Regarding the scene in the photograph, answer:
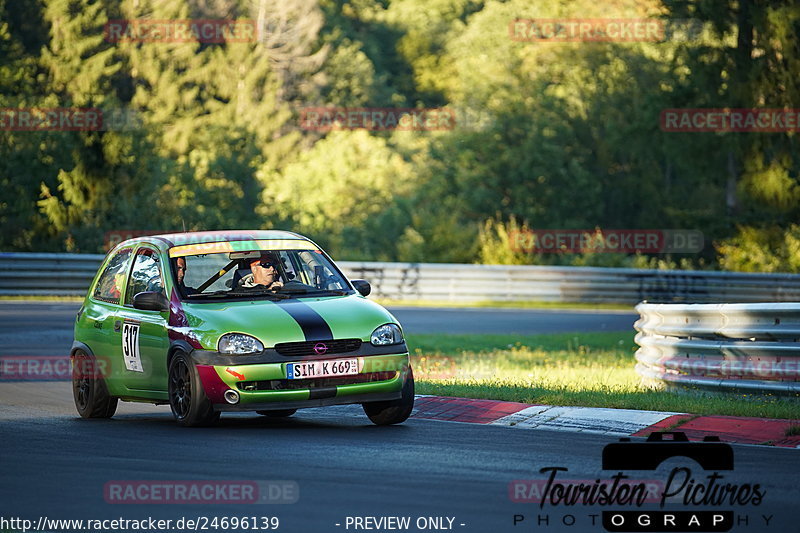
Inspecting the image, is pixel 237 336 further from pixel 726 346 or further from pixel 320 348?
pixel 726 346

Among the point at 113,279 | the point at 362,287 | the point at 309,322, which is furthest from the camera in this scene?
the point at 113,279

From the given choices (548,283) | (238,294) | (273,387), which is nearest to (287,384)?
(273,387)

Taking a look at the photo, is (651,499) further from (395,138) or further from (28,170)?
(395,138)

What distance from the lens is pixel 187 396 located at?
11961 millimetres

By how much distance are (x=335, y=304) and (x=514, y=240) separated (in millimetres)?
28454

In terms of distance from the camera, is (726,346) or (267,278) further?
(726,346)

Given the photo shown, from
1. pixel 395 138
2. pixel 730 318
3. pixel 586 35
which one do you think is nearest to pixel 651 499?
pixel 730 318

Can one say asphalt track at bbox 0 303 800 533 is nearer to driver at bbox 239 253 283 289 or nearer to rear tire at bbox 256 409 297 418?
rear tire at bbox 256 409 297 418

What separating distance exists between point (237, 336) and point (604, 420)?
3.07 meters

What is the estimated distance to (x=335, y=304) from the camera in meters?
12.2

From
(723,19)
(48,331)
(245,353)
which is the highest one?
(723,19)

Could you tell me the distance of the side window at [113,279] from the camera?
44.9ft

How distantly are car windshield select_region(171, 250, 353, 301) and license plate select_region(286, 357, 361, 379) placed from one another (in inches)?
40.5

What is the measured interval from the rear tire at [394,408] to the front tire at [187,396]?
51.4 inches
